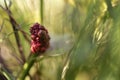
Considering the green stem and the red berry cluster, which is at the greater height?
the red berry cluster

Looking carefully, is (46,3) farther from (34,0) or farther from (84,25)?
(84,25)

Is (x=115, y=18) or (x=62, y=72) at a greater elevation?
(x=115, y=18)

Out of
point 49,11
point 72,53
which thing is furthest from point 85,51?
point 49,11

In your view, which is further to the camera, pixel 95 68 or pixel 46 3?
pixel 46 3

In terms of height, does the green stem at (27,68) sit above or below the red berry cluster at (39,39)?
below
